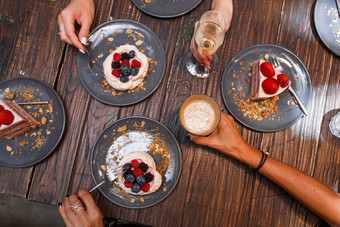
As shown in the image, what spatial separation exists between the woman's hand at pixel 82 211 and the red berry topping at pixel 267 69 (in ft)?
4.13

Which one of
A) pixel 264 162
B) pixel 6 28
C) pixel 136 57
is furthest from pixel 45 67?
pixel 264 162

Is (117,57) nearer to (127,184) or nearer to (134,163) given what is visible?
(134,163)

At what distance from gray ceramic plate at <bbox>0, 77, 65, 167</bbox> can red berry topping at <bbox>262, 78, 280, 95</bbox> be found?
121 centimetres

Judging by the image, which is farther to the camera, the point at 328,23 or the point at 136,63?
the point at 328,23

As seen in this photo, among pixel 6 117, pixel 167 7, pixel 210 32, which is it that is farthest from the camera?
pixel 167 7

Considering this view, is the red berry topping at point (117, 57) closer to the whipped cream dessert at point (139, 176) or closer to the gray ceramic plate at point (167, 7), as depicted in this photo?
the gray ceramic plate at point (167, 7)

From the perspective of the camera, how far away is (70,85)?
1489mm

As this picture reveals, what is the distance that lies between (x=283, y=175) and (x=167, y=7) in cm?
124

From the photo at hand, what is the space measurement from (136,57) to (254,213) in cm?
118

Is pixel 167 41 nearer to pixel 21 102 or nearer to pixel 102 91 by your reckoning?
pixel 102 91

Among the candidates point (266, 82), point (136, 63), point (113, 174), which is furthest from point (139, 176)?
point (266, 82)

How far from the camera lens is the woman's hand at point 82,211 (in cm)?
137

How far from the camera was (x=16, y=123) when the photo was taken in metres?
1.32

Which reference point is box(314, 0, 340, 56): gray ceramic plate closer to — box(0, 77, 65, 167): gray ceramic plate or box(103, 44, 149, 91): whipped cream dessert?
box(103, 44, 149, 91): whipped cream dessert
